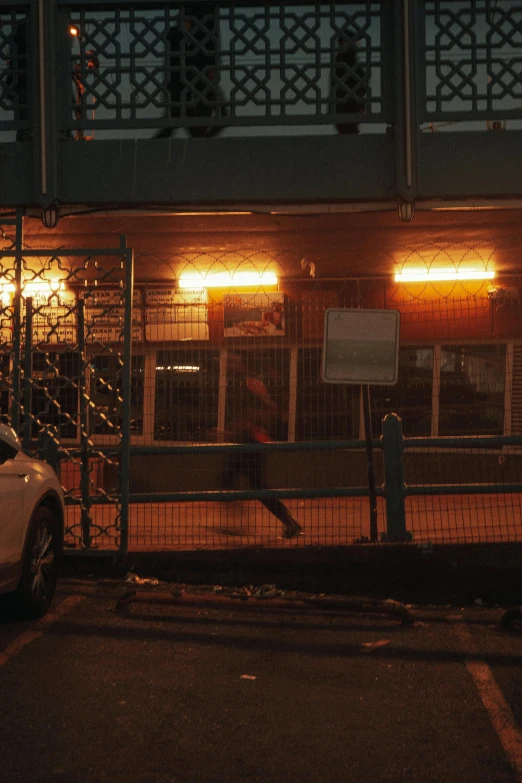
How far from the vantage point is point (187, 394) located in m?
9.84

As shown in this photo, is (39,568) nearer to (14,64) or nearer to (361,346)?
(361,346)

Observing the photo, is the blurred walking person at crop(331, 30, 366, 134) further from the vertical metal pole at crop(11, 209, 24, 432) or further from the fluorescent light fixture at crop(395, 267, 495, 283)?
the fluorescent light fixture at crop(395, 267, 495, 283)

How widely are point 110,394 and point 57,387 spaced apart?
80cm

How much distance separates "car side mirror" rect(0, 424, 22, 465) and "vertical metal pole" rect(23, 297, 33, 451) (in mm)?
1680

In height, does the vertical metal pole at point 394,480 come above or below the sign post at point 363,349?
below

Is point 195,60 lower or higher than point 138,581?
higher

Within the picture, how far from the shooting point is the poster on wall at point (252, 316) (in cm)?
972

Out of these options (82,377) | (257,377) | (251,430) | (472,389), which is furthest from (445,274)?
(82,377)

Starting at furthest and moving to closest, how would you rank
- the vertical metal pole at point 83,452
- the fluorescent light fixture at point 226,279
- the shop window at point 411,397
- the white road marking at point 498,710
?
the fluorescent light fixture at point 226,279 → the shop window at point 411,397 → the vertical metal pole at point 83,452 → the white road marking at point 498,710

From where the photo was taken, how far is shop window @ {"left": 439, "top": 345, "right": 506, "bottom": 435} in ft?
36.3

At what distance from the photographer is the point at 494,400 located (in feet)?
36.4

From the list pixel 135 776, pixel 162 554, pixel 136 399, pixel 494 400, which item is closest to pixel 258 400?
pixel 136 399

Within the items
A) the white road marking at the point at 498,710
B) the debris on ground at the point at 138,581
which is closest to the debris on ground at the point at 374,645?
the white road marking at the point at 498,710

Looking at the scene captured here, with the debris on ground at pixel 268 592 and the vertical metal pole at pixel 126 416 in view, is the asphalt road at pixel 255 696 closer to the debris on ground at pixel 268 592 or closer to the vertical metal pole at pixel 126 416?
the debris on ground at pixel 268 592
